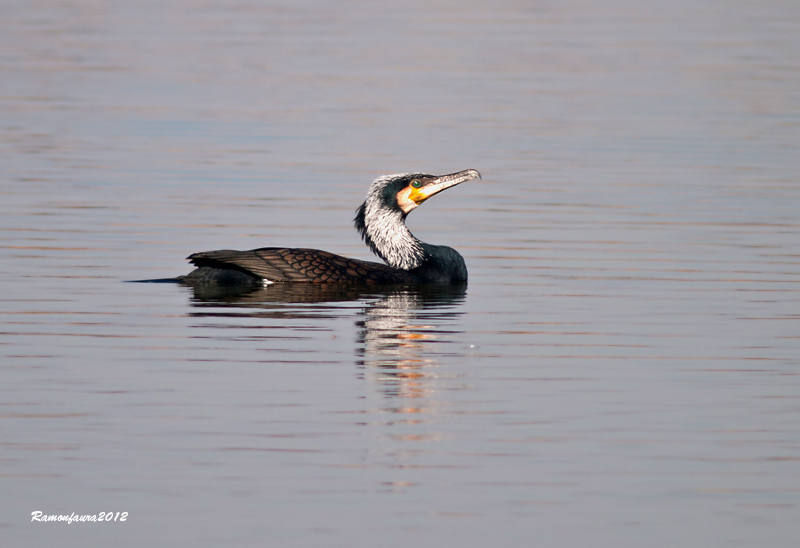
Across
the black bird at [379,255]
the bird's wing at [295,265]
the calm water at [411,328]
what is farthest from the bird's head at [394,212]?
the calm water at [411,328]

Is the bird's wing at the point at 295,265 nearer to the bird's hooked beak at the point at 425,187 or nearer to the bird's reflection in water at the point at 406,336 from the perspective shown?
the bird's reflection in water at the point at 406,336

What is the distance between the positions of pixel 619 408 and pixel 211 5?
48.8 metres

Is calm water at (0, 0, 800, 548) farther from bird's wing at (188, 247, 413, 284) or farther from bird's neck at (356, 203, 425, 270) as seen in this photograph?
bird's neck at (356, 203, 425, 270)

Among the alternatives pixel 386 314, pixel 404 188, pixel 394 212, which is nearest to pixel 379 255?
pixel 394 212

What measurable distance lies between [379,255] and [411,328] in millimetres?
3040

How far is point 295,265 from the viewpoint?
13.5 metres

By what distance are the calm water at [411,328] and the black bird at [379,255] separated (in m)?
0.34

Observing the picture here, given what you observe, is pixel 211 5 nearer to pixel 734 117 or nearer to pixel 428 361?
pixel 734 117

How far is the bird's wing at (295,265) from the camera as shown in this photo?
13211mm

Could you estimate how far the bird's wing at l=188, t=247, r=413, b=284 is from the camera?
43.3ft

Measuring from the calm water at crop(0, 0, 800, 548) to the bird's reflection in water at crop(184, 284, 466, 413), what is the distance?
0.17 ft

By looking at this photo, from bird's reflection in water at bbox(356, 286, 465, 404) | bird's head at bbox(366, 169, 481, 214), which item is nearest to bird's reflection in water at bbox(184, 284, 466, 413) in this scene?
bird's reflection in water at bbox(356, 286, 465, 404)

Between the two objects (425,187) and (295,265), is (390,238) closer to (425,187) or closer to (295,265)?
(425,187)

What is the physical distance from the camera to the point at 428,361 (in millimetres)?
10188
